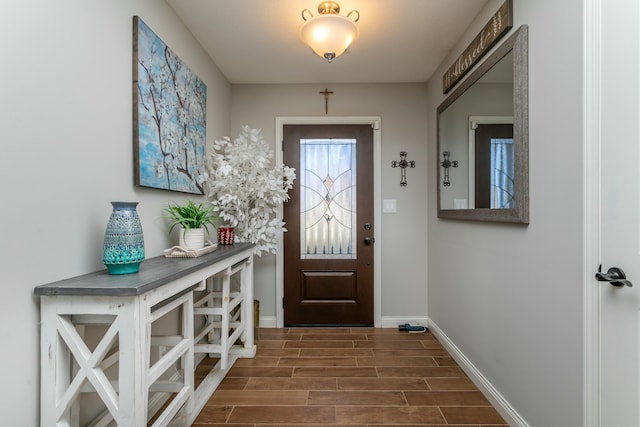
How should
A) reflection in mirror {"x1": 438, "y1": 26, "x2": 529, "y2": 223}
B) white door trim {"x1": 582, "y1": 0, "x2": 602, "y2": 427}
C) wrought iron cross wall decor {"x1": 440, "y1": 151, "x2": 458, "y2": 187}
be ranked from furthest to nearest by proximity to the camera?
1. wrought iron cross wall decor {"x1": 440, "y1": 151, "x2": 458, "y2": 187}
2. reflection in mirror {"x1": 438, "y1": 26, "x2": 529, "y2": 223}
3. white door trim {"x1": 582, "y1": 0, "x2": 602, "y2": 427}

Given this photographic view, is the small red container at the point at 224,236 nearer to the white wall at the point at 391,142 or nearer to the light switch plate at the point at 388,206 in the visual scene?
the white wall at the point at 391,142

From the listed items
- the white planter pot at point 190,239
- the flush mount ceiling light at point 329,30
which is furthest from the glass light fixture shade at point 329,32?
the white planter pot at point 190,239

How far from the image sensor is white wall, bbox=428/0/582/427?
1.30 m

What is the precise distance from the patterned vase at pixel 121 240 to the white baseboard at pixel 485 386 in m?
2.04

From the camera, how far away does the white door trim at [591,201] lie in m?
1.18

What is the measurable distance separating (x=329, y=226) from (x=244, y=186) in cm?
101

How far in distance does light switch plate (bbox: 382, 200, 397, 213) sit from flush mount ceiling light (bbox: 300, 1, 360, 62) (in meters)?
1.62

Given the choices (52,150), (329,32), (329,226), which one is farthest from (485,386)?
(52,150)

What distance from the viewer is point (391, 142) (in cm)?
325

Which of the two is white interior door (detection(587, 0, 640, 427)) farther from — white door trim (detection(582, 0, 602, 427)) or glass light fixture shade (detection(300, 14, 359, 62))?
glass light fixture shade (detection(300, 14, 359, 62))

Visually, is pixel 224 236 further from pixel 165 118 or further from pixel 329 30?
pixel 329 30

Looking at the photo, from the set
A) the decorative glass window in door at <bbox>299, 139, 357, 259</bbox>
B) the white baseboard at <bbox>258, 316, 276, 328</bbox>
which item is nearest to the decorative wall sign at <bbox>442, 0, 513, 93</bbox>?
the decorative glass window in door at <bbox>299, 139, 357, 259</bbox>

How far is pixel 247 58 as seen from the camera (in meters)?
2.73

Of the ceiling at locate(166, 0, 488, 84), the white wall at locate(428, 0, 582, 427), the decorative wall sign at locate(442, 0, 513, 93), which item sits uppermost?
the ceiling at locate(166, 0, 488, 84)
